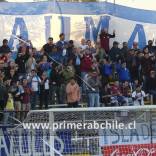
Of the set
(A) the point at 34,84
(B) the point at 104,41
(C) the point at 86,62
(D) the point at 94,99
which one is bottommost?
(D) the point at 94,99

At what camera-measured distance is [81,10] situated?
2303cm

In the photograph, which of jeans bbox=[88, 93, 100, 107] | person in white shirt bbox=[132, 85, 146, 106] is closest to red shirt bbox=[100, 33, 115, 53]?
person in white shirt bbox=[132, 85, 146, 106]

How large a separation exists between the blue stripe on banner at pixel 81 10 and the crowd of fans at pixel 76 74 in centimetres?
150

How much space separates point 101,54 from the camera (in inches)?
841

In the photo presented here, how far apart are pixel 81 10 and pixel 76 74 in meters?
3.50

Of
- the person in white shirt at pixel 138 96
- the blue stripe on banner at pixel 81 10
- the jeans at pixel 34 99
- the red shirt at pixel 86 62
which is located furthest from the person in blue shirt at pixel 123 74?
the jeans at pixel 34 99

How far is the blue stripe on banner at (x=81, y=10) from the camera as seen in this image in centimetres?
2253

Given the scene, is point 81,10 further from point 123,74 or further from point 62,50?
point 123,74

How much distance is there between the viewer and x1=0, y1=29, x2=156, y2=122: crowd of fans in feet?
63.5

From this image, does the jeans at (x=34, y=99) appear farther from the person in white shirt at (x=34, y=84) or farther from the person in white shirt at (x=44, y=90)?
the person in white shirt at (x=44, y=90)

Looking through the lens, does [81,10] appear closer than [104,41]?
No

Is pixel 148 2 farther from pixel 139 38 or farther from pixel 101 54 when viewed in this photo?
pixel 101 54

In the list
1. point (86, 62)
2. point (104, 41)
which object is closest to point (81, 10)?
point (104, 41)

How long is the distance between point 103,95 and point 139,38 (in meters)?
3.70
